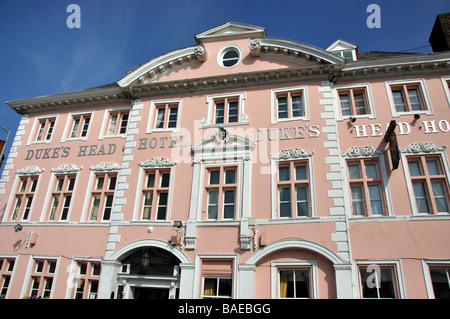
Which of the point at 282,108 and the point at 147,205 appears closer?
the point at 147,205

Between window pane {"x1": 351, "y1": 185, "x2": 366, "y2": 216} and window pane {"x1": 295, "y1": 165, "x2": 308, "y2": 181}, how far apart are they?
1906mm

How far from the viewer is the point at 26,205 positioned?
1642 centimetres

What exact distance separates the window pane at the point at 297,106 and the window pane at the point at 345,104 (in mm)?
1783

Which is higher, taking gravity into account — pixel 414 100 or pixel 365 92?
pixel 365 92

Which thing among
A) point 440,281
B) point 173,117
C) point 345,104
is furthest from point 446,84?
point 173,117

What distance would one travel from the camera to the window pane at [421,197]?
12227 millimetres

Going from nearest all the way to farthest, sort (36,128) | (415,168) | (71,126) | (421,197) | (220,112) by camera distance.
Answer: (421,197)
(415,168)
(220,112)
(71,126)
(36,128)

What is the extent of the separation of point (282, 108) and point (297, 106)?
673 millimetres

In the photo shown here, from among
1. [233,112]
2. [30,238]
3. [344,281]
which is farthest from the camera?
[233,112]

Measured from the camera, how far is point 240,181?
1383 cm

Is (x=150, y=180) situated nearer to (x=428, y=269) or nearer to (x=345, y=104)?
(x=345, y=104)
